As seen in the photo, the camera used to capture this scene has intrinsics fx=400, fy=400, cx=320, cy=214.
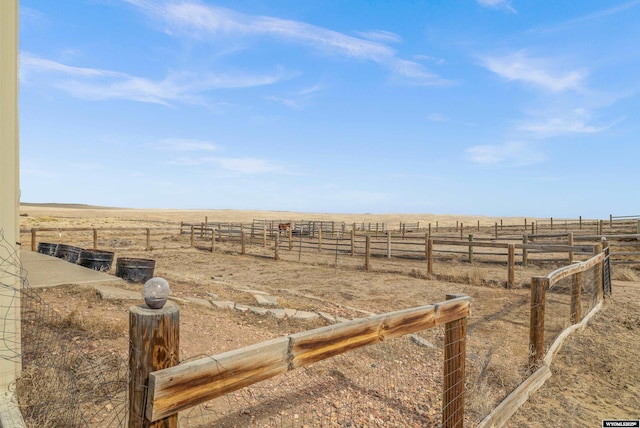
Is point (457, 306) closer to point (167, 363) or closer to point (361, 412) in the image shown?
point (361, 412)

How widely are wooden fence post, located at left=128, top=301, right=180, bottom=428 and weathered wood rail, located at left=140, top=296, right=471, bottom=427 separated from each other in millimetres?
60

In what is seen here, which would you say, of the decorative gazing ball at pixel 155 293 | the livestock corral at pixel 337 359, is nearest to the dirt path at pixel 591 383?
the livestock corral at pixel 337 359

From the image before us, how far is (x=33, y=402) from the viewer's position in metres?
3.04

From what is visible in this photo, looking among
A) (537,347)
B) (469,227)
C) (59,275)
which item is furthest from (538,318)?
(469,227)

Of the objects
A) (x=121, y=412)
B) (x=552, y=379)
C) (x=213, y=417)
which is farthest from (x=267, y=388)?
(x=552, y=379)

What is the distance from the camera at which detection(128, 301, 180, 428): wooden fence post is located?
158cm

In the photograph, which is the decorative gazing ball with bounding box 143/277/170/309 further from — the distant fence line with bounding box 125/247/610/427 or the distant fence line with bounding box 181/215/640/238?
the distant fence line with bounding box 181/215/640/238

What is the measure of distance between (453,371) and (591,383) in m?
2.86

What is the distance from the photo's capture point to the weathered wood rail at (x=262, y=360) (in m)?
1.54

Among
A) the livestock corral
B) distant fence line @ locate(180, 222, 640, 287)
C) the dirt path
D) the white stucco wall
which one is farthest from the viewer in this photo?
distant fence line @ locate(180, 222, 640, 287)

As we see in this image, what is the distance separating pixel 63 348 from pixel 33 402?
113 centimetres

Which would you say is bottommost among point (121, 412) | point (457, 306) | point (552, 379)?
point (552, 379)

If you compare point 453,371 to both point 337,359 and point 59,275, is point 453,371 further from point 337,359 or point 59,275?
point 59,275

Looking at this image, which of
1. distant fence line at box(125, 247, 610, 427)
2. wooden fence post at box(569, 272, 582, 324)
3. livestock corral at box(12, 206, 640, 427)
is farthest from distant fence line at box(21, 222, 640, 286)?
distant fence line at box(125, 247, 610, 427)
